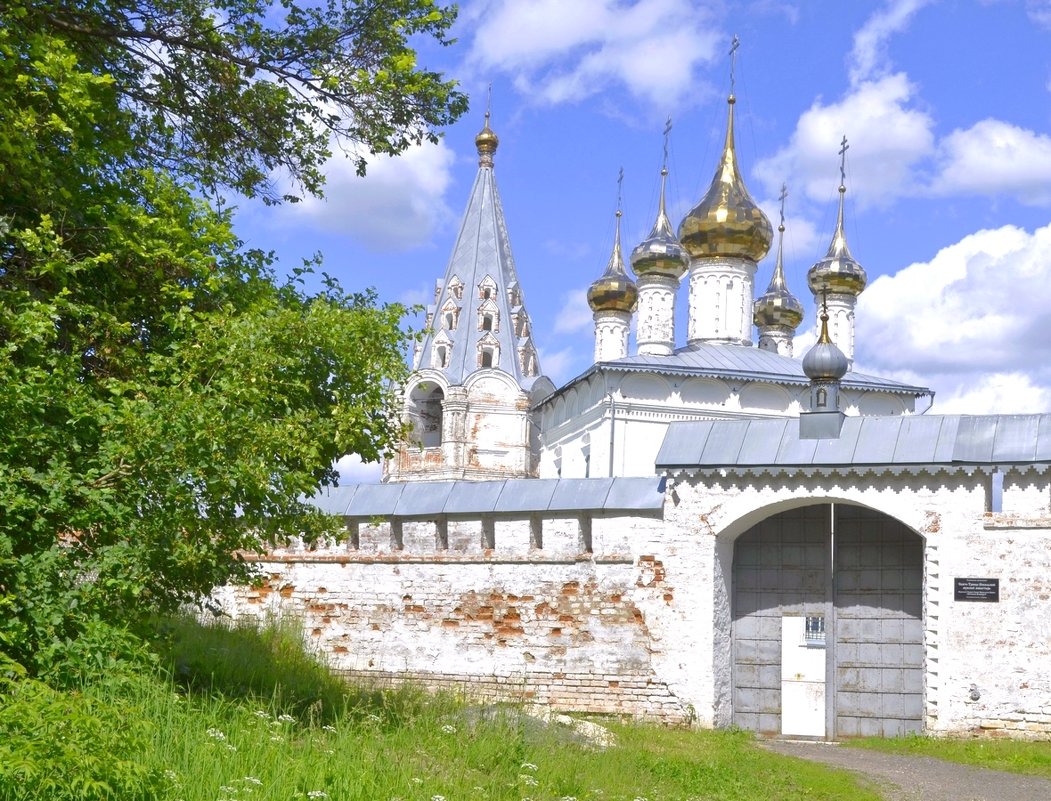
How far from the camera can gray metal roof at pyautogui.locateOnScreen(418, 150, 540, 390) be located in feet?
98.7

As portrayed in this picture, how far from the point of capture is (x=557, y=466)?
28.0 meters

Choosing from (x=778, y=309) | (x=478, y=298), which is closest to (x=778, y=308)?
(x=778, y=309)

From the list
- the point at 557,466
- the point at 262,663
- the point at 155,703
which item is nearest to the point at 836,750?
the point at 262,663

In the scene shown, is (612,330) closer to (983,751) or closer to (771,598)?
(771,598)

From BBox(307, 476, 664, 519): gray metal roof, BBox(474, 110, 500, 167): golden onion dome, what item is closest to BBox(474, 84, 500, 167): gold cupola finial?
BBox(474, 110, 500, 167): golden onion dome

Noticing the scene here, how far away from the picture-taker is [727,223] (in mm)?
26016

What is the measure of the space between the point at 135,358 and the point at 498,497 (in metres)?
4.61

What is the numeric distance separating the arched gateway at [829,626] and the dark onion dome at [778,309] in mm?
22419

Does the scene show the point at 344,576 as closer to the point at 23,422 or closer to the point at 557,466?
the point at 23,422

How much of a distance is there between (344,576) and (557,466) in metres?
17.1

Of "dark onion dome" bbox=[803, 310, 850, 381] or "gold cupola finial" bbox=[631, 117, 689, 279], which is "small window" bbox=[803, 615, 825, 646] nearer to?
"dark onion dome" bbox=[803, 310, 850, 381]

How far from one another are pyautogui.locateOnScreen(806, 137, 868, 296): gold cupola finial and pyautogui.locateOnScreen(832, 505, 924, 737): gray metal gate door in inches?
779

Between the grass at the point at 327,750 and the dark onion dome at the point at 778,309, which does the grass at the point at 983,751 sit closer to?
the grass at the point at 327,750

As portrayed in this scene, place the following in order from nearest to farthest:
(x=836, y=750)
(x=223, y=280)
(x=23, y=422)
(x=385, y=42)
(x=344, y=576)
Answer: (x=23, y=422)
(x=223, y=280)
(x=385, y=42)
(x=836, y=750)
(x=344, y=576)
